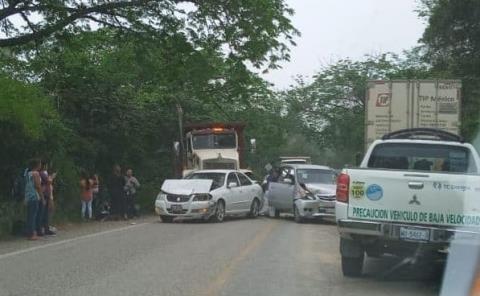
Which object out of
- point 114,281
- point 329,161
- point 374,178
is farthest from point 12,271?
point 329,161

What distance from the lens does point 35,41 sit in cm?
1989

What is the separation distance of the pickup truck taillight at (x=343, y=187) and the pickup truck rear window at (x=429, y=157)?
1.26 m

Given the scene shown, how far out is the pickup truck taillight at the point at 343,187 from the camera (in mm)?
9570

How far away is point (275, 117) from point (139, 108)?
2137cm

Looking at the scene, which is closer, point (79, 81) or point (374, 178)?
point (374, 178)

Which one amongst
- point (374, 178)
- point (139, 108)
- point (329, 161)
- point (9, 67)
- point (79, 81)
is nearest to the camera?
point (374, 178)

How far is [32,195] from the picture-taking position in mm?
15172

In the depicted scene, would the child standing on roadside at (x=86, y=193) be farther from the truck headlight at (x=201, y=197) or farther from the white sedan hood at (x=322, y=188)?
the white sedan hood at (x=322, y=188)

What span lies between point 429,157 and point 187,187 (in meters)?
11.1

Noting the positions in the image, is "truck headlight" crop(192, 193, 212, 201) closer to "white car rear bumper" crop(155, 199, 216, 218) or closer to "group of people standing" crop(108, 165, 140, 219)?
"white car rear bumper" crop(155, 199, 216, 218)

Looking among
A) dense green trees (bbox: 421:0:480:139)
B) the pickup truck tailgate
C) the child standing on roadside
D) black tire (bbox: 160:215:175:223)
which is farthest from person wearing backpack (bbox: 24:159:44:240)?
dense green trees (bbox: 421:0:480:139)

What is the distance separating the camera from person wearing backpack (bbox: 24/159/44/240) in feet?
49.7

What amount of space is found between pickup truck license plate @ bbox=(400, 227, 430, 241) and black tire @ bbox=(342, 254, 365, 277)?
1023 mm

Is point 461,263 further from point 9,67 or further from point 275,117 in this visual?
point 275,117
